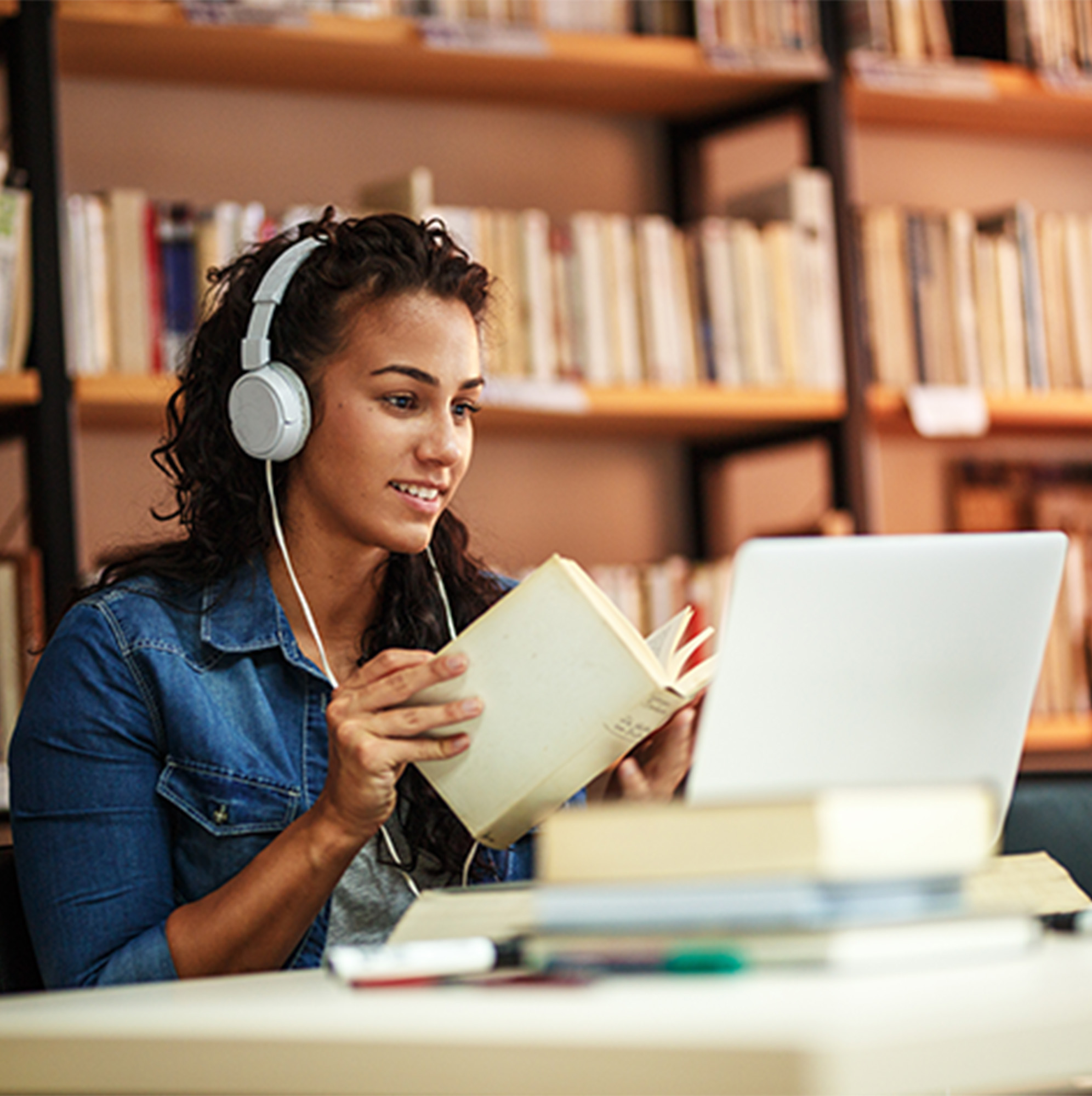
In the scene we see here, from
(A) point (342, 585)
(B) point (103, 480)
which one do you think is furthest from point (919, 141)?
(A) point (342, 585)

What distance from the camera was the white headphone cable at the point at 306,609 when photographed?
Result: 1.23m

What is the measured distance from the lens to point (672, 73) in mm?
2328

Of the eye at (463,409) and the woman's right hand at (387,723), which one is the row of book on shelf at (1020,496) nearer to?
the eye at (463,409)

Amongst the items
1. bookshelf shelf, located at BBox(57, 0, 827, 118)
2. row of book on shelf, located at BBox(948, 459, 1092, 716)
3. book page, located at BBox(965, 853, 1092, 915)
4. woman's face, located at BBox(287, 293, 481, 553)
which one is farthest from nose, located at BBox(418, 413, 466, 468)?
row of book on shelf, located at BBox(948, 459, 1092, 716)

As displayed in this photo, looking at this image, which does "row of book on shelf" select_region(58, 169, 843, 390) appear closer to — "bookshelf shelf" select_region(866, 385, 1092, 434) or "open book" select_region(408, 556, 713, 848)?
"bookshelf shelf" select_region(866, 385, 1092, 434)

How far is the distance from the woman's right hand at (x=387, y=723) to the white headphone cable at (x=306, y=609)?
0.89 feet

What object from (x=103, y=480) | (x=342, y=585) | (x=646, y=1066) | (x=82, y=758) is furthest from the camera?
(x=103, y=480)

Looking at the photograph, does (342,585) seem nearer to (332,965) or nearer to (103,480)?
(332,965)

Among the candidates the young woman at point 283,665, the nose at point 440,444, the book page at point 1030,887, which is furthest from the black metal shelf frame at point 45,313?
the book page at point 1030,887

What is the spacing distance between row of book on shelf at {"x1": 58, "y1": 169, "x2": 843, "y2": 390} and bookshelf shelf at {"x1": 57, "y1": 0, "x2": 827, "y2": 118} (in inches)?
7.2

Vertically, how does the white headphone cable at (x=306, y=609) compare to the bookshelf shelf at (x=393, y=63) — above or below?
below

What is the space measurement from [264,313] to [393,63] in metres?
1.05

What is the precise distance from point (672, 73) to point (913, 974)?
1947mm

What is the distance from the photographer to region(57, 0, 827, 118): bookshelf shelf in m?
2.05
